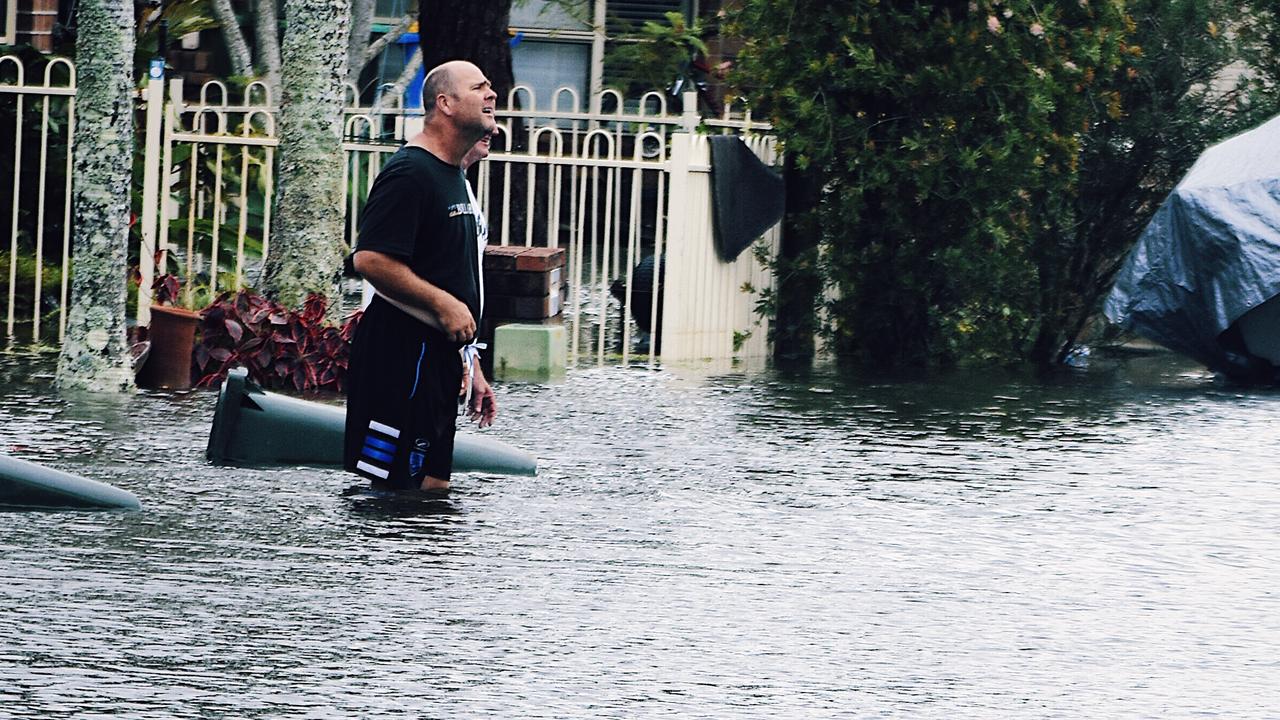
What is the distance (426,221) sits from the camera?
737cm

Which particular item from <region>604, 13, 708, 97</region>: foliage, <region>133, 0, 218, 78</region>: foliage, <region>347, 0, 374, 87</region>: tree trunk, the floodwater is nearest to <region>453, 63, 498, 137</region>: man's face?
the floodwater

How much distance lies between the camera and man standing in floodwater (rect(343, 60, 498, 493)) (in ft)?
23.9

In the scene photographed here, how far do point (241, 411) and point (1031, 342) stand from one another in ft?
25.2

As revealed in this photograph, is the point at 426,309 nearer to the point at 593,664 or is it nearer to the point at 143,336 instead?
the point at 593,664

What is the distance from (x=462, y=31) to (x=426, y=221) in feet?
24.4

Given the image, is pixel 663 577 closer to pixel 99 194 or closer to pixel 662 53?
pixel 99 194

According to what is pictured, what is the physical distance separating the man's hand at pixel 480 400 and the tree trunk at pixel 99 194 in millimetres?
3280

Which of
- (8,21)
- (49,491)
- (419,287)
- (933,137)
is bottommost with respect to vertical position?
(49,491)

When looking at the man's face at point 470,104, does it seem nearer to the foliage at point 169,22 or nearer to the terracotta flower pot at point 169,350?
the terracotta flower pot at point 169,350

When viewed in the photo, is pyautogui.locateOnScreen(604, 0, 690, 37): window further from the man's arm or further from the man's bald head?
the man's arm

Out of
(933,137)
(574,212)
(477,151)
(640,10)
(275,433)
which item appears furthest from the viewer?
(640,10)

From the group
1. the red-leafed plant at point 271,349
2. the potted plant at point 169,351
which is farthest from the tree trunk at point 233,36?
the potted plant at point 169,351

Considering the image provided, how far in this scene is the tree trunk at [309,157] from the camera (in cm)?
1162

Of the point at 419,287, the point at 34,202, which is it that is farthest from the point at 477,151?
the point at 34,202
